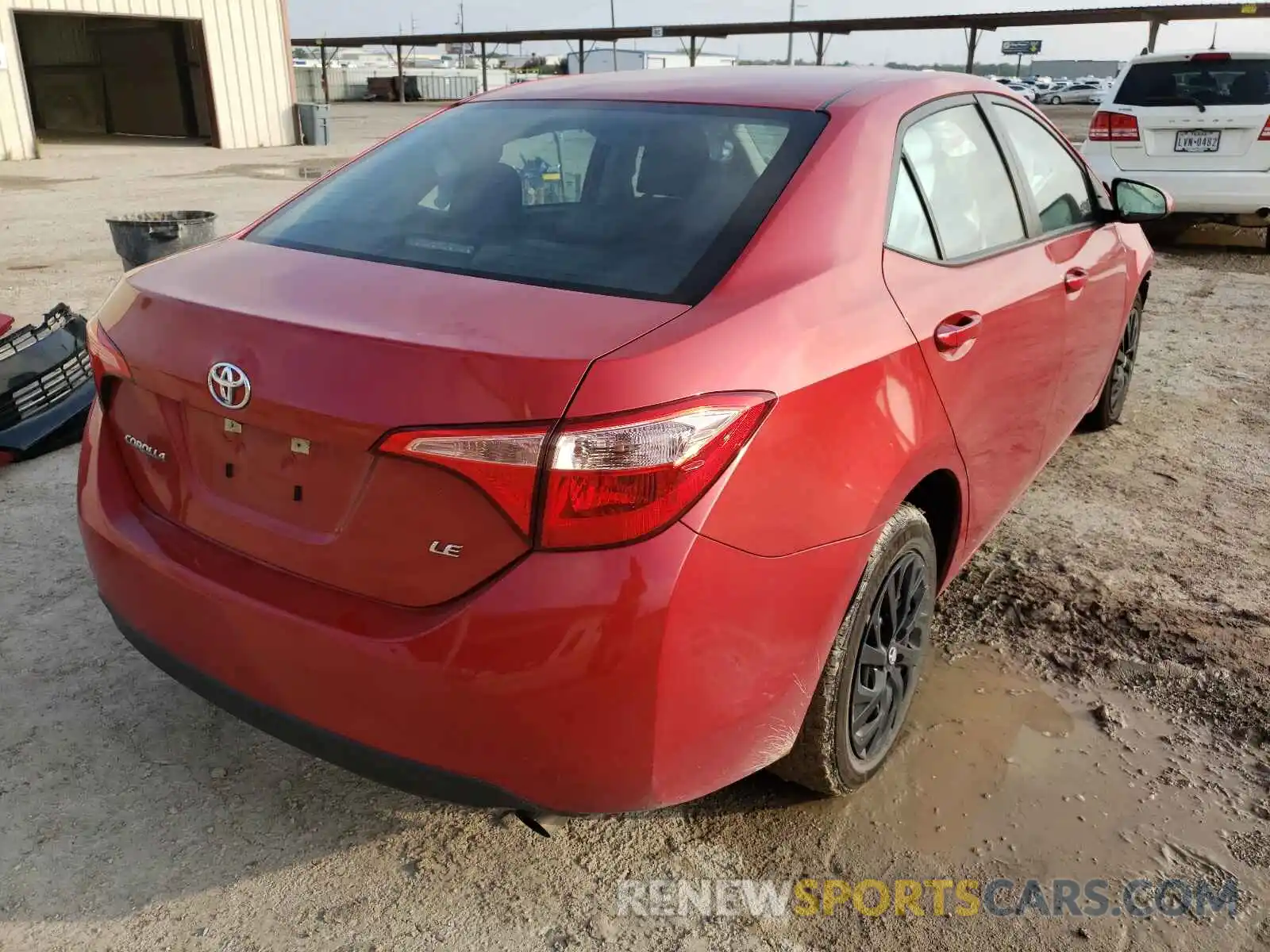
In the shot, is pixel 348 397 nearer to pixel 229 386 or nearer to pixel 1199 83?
pixel 229 386

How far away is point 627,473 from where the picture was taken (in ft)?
5.32

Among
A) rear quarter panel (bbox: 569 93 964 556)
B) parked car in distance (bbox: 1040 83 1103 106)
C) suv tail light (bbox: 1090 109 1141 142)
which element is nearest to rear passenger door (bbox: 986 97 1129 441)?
rear quarter panel (bbox: 569 93 964 556)

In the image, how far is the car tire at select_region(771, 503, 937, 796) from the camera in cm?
212

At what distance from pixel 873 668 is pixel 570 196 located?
1.33 m

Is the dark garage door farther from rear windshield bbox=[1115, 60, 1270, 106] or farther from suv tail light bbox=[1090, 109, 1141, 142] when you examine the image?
rear windshield bbox=[1115, 60, 1270, 106]

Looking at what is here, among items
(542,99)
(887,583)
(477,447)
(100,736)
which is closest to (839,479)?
(887,583)

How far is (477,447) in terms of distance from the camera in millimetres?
1624

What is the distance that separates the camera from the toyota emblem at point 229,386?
70.8 inches

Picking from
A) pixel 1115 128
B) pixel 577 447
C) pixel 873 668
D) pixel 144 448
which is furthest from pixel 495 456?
pixel 1115 128

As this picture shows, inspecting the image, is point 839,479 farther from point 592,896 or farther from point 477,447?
point 592,896

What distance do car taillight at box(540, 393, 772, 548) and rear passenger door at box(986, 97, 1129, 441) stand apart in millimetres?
1803

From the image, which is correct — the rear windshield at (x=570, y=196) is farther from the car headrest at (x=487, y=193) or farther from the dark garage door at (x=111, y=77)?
the dark garage door at (x=111, y=77)

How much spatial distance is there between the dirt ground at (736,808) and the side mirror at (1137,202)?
1204 millimetres

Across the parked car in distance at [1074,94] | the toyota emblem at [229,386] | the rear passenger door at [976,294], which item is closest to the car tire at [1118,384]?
the rear passenger door at [976,294]
